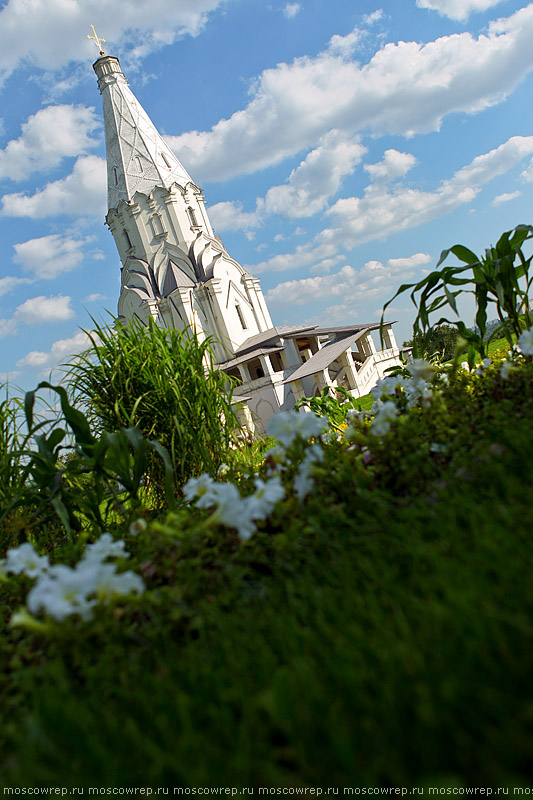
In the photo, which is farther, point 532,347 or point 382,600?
point 532,347

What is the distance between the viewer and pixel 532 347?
2.70 metres

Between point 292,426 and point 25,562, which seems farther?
point 292,426

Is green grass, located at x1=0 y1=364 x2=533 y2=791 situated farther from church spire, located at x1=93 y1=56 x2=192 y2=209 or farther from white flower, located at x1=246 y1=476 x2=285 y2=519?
church spire, located at x1=93 y1=56 x2=192 y2=209

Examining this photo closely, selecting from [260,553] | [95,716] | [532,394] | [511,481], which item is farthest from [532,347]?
[95,716]

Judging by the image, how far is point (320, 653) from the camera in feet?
4.00

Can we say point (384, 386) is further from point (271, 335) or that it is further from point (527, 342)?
point (271, 335)

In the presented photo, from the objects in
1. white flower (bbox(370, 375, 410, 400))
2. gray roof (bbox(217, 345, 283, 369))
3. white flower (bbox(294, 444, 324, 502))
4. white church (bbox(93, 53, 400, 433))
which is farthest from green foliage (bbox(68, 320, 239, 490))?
white church (bbox(93, 53, 400, 433))

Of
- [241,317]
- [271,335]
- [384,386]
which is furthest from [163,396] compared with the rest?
[241,317]

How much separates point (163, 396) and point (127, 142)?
2798cm

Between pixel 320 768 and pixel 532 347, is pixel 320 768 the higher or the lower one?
the lower one

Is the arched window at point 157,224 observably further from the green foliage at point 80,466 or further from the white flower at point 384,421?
the white flower at point 384,421

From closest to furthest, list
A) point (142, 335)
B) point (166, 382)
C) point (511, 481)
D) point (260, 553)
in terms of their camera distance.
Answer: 1. point (511, 481)
2. point (260, 553)
3. point (166, 382)
4. point (142, 335)

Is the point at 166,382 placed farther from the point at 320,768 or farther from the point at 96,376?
the point at 320,768

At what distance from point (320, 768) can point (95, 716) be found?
64 cm
